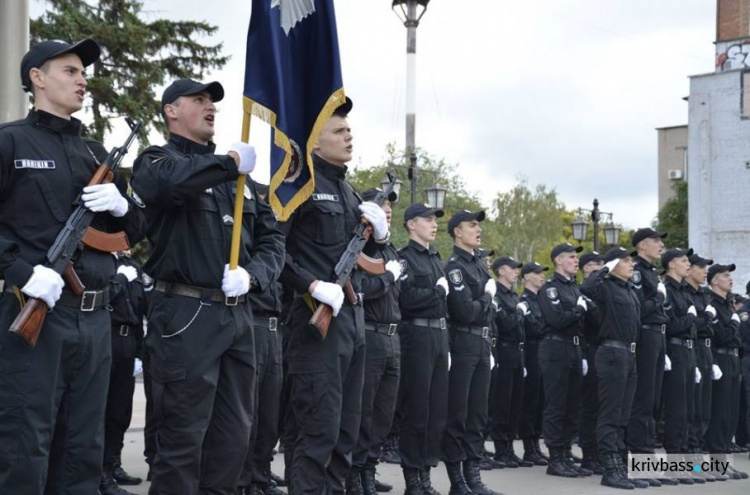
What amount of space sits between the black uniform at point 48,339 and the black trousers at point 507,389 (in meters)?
7.60

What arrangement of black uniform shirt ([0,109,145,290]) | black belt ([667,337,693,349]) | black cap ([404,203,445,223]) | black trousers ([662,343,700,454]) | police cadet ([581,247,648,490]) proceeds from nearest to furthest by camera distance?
black uniform shirt ([0,109,145,290])
black cap ([404,203,445,223])
police cadet ([581,247,648,490])
black trousers ([662,343,700,454])
black belt ([667,337,693,349])

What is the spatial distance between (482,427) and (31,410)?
209 inches

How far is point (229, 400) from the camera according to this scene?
5.16 meters

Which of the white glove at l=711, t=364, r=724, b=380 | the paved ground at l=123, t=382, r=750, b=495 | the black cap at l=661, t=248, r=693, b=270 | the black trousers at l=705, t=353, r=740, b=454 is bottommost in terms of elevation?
the paved ground at l=123, t=382, r=750, b=495

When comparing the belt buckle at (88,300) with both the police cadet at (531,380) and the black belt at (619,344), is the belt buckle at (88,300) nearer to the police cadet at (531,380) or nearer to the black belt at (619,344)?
the black belt at (619,344)

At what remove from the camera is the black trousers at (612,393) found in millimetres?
10070

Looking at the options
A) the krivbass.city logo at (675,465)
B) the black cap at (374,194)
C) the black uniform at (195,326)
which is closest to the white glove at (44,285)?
the black uniform at (195,326)

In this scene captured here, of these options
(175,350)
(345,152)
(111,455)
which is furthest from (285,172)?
(111,455)

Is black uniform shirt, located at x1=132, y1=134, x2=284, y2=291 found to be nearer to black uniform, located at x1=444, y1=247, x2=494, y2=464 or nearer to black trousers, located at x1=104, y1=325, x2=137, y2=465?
black trousers, located at x1=104, y1=325, x2=137, y2=465

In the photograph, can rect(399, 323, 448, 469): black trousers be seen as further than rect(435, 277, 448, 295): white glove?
No

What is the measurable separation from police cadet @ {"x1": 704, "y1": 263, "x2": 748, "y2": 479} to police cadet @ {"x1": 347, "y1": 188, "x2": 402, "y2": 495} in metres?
5.96

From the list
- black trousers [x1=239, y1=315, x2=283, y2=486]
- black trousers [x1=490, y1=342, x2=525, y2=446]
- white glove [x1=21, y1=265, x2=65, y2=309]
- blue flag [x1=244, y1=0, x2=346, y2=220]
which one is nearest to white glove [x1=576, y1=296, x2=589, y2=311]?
black trousers [x1=490, y1=342, x2=525, y2=446]

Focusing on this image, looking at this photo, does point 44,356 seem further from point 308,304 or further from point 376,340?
point 376,340

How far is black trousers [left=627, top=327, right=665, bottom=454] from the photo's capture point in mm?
10734
